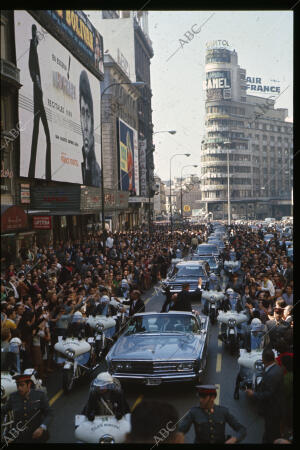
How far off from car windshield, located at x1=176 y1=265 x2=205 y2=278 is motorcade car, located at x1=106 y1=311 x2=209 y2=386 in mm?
9772

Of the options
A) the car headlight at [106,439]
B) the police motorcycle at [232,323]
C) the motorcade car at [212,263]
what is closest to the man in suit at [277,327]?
the police motorcycle at [232,323]

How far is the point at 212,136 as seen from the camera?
486ft

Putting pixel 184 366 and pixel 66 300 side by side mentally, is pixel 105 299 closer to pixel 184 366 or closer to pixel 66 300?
pixel 66 300

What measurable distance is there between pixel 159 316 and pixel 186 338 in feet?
2.89

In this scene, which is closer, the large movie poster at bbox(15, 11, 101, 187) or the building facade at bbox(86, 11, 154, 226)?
the large movie poster at bbox(15, 11, 101, 187)

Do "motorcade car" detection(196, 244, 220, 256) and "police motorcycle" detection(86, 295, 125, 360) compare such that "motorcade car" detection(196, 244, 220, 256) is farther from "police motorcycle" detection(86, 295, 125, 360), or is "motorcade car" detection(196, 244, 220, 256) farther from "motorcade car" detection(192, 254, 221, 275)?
"police motorcycle" detection(86, 295, 125, 360)

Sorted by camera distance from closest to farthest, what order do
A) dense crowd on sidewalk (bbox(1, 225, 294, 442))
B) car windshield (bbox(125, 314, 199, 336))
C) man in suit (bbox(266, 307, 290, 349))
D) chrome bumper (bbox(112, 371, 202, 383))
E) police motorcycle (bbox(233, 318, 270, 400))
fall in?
man in suit (bbox(266, 307, 290, 349)) < police motorcycle (bbox(233, 318, 270, 400)) < dense crowd on sidewalk (bbox(1, 225, 294, 442)) < chrome bumper (bbox(112, 371, 202, 383)) < car windshield (bbox(125, 314, 199, 336))

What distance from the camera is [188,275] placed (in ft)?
70.5

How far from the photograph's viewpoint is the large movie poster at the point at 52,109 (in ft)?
93.0

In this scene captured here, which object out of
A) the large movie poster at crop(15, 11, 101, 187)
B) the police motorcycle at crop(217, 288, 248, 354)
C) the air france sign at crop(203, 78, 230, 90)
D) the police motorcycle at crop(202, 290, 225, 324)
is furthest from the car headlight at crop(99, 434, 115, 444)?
the air france sign at crop(203, 78, 230, 90)

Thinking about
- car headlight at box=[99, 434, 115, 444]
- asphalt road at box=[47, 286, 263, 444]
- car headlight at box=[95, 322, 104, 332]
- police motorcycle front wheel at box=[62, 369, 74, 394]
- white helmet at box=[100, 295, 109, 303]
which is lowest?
asphalt road at box=[47, 286, 263, 444]

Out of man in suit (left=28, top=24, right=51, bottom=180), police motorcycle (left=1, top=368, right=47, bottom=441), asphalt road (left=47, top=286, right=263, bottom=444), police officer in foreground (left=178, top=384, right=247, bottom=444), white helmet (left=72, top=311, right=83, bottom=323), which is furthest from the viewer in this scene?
man in suit (left=28, top=24, right=51, bottom=180)

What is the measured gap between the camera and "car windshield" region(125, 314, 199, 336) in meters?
11.2
